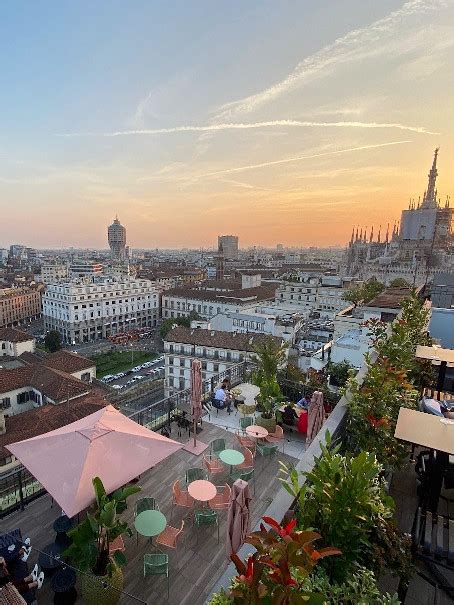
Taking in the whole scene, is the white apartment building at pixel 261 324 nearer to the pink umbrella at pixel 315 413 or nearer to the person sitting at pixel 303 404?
the person sitting at pixel 303 404

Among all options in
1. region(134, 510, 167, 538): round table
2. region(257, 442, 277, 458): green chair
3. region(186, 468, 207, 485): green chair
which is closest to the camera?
region(134, 510, 167, 538): round table

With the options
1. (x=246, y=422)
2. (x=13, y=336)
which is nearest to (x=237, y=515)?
(x=246, y=422)

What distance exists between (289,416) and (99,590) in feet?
21.9

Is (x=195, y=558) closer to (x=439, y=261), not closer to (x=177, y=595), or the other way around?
(x=177, y=595)

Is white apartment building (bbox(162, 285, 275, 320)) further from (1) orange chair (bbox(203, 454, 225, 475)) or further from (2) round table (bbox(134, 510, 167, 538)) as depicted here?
(2) round table (bbox(134, 510, 167, 538))

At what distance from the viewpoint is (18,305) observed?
8625 cm

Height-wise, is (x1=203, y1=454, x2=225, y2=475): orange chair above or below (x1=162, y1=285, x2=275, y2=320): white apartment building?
above

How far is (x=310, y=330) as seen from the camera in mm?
44000

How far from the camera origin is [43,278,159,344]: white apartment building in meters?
69.5

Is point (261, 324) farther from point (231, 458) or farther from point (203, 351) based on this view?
point (231, 458)

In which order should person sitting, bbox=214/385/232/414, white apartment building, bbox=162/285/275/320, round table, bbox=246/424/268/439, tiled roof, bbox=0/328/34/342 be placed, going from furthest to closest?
white apartment building, bbox=162/285/275/320 → tiled roof, bbox=0/328/34/342 → person sitting, bbox=214/385/232/414 → round table, bbox=246/424/268/439

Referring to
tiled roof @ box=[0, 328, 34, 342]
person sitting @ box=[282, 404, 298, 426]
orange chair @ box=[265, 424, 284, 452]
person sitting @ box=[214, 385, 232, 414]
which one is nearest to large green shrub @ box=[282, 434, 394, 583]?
orange chair @ box=[265, 424, 284, 452]

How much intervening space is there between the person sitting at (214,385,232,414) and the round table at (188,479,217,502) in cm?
433

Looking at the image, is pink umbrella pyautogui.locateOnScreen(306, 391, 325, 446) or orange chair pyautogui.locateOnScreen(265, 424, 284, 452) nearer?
pink umbrella pyautogui.locateOnScreen(306, 391, 325, 446)
